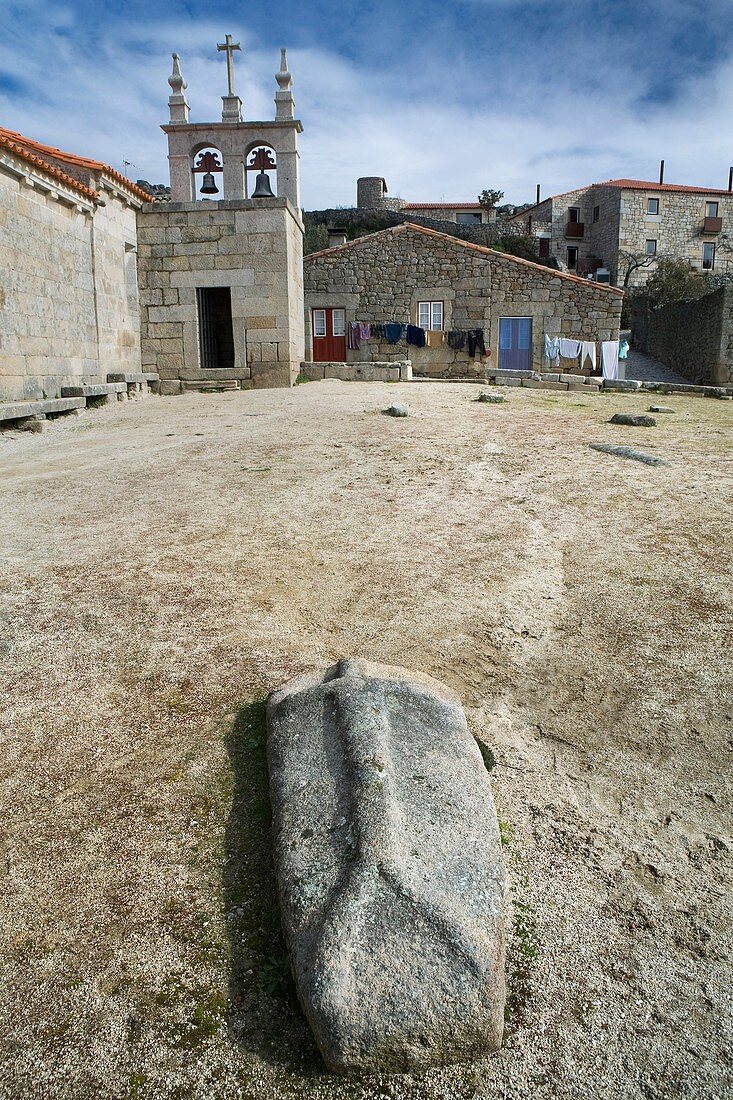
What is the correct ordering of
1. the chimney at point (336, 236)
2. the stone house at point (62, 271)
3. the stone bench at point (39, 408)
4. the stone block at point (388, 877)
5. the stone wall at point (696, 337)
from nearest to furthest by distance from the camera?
the stone block at point (388, 877)
the stone bench at point (39, 408)
the stone house at point (62, 271)
the stone wall at point (696, 337)
the chimney at point (336, 236)

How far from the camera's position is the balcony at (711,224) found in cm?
4578

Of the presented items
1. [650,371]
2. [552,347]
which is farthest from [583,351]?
[650,371]

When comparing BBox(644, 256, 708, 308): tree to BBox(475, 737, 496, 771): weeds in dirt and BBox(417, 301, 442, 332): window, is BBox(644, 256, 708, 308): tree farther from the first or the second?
BBox(475, 737, 496, 771): weeds in dirt

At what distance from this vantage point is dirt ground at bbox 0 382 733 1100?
131cm

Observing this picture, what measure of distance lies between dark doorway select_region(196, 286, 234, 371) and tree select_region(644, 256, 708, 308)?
26028 millimetres

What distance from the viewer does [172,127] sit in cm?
1394

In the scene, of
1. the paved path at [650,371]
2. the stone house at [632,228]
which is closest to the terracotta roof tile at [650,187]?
the stone house at [632,228]

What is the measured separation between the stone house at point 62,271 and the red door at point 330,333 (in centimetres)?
872

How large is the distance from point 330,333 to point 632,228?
3300cm

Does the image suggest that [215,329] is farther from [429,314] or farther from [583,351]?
[583,351]

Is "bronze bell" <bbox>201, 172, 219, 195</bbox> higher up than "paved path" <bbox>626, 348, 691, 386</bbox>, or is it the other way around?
"bronze bell" <bbox>201, 172, 219, 195</bbox>

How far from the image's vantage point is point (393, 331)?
20328 millimetres

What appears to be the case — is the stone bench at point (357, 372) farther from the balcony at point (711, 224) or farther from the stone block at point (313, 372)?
the balcony at point (711, 224)

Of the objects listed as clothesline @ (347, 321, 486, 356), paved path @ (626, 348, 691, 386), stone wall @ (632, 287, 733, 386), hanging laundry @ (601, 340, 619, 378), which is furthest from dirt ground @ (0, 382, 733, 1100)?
paved path @ (626, 348, 691, 386)
